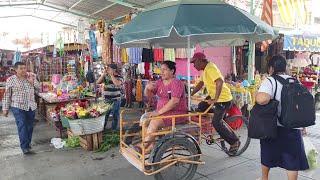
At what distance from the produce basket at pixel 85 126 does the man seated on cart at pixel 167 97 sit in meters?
1.84

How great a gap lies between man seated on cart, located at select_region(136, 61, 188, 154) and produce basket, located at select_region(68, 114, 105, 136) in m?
1.84

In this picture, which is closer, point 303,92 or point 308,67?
point 303,92

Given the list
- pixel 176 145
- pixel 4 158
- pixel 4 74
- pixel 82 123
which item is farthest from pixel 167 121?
pixel 4 74

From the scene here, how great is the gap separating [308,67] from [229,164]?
8132mm

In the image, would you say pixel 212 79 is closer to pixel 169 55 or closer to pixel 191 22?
pixel 191 22

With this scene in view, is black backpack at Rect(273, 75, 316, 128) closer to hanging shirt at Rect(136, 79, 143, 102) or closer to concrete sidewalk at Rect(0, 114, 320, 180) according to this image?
concrete sidewalk at Rect(0, 114, 320, 180)

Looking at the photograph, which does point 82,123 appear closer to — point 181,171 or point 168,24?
point 181,171

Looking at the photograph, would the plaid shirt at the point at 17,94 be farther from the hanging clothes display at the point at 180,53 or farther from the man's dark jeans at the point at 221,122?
the hanging clothes display at the point at 180,53

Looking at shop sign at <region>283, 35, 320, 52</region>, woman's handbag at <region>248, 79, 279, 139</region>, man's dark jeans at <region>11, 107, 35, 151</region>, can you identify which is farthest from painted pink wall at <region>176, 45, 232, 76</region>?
woman's handbag at <region>248, 79, 279, 139</region>

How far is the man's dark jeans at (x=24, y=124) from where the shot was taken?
20.1ft

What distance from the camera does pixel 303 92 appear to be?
141 inches

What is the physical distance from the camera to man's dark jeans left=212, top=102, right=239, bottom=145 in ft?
16.8

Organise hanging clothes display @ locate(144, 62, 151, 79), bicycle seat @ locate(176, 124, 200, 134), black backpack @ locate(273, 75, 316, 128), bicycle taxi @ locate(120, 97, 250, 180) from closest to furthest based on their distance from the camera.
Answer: black backpack @ locate(273, 75, 316, 128), bicycle taxi @ locate(120, 97, 250, 180), bicycle seat @ locate(176, 124, 200, 134), hanging clothes display @ locate(144, 62, 151, 79)

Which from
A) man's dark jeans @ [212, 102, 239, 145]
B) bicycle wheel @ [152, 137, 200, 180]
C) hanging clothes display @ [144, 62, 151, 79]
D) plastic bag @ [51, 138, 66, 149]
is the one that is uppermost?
hanging clothes display @ [144, 62, 151, 79]
